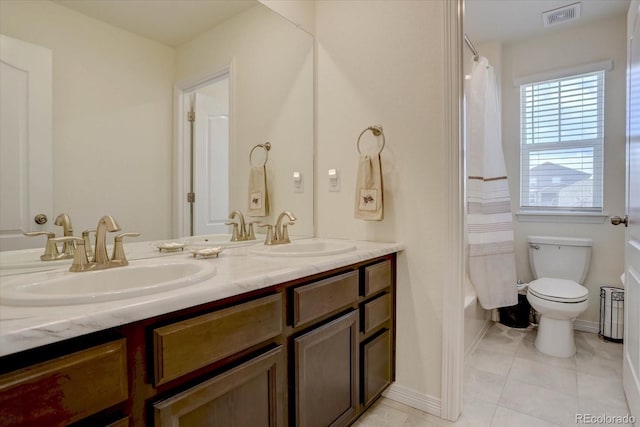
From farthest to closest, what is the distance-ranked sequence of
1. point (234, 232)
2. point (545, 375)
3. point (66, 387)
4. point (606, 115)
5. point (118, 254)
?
1. point (606, 115)
2. point (545, 375)
3. point (234, 232)
4. point (118, 254)
5. point (66, 387)

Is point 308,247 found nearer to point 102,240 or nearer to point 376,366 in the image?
point 376,366

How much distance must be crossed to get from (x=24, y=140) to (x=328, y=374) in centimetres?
127

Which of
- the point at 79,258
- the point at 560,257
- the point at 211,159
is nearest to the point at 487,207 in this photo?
the point at 560,257

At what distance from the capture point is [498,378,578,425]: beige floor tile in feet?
5.28

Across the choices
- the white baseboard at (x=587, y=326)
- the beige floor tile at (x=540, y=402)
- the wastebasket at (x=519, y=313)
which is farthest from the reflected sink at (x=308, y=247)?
the white baseboard at (x=587, y=326)

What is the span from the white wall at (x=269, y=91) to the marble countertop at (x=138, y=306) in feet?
2.14

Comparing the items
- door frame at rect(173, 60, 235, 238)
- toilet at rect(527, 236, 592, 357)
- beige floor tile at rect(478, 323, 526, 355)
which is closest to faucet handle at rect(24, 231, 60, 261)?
door frame at rect(173, 60, 235, 238)

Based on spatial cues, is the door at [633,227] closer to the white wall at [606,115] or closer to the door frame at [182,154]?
the white wall at [606,115]

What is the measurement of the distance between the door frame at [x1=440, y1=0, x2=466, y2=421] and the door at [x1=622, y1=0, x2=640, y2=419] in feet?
2.32

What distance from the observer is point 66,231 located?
3.69ft

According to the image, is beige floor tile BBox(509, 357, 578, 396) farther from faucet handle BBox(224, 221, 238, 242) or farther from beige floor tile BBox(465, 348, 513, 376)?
faucet handle BBox(224, 221, 238, 242)

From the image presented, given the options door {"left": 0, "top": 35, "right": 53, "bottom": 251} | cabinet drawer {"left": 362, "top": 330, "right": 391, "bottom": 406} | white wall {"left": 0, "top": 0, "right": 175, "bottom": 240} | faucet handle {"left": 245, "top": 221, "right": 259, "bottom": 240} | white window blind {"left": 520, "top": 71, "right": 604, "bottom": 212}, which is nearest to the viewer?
door {"left": 0, "top": 35, "right": 53, "bottom": 251}

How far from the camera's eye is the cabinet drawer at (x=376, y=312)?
1.50 m

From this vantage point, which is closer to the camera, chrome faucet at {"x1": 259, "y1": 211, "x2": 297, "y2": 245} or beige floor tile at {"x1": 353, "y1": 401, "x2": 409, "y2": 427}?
beige floor tile at {"x1": 353, "y1": 401, "x2": 409, "y2": 427}
